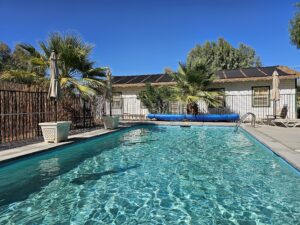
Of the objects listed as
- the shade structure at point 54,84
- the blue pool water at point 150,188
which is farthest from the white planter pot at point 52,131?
the shade structure at point 54,84

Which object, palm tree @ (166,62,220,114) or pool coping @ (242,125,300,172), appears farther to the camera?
palm tree @ (166,62,220,114)

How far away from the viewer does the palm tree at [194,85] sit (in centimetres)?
1670

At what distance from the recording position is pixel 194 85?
17.3 m

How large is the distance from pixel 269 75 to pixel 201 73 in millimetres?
4743

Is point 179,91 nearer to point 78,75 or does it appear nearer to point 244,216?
point 78,75

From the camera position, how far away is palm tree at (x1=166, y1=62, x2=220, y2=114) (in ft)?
54.8

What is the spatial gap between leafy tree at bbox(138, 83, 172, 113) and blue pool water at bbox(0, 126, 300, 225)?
→ 10946 millimetres

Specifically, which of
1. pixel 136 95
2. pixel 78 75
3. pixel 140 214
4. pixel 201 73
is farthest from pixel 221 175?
pixel 136 95

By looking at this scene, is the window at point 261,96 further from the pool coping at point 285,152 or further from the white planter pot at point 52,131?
the white planter pot at point 52,131

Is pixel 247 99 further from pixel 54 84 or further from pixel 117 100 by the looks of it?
pixel 54 84

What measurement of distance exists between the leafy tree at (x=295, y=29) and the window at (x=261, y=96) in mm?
3356

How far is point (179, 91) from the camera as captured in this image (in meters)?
17.5

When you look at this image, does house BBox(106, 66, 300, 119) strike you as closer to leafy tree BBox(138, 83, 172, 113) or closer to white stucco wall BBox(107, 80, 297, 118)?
white stucco wall BBox(107, 80, 297, 118)

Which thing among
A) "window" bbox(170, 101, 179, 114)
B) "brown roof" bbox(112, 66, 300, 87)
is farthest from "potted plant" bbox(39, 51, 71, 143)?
"window" bbox(170, 101, 179, 114)
